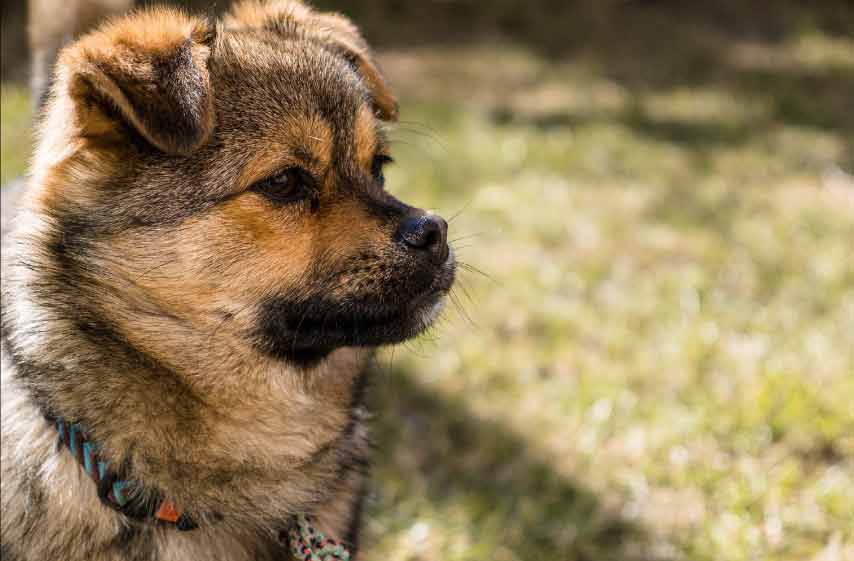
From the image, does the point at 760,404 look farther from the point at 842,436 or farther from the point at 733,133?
the point at 733,133

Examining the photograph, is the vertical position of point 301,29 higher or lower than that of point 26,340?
higher

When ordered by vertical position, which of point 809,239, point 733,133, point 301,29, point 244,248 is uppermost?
point 733,133

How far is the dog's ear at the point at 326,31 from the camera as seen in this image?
120 inches

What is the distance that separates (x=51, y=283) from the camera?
7.93 ft

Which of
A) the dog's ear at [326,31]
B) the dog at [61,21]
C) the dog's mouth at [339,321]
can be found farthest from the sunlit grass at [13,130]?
the dog's mouth at [339,321]

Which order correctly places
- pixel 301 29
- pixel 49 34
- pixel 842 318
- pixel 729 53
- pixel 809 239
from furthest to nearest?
pixel 729 53 → pixel 809 239 → pixel 842 318 → pixel 49 34 → pixel 301 29

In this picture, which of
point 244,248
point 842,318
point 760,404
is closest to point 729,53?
point 842,318

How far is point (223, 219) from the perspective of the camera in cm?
243

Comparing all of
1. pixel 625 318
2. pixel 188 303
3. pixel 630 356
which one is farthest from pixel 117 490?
pixel 625 318

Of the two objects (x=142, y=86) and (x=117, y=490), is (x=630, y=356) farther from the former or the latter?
(x=142, y=86)

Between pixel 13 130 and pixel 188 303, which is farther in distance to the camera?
pixel 13 130

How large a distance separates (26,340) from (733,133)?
629cm

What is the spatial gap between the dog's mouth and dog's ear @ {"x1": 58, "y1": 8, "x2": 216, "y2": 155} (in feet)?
1.66

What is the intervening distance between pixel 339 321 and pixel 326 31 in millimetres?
1167
